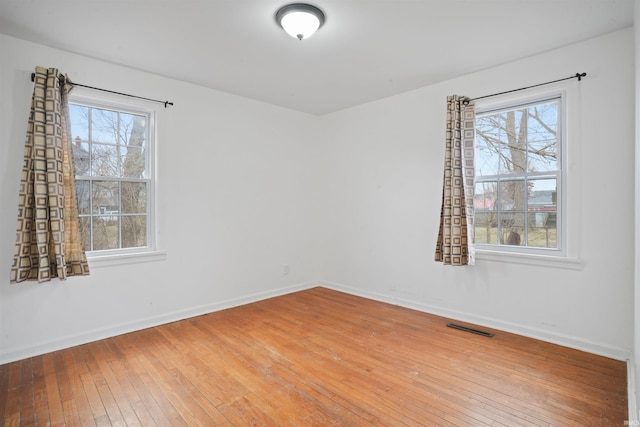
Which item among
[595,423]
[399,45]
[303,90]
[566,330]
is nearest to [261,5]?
[399,45]

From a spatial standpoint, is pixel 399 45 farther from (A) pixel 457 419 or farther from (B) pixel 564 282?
(A) pixel 457 419

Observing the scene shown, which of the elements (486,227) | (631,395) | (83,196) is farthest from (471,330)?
(83,196)

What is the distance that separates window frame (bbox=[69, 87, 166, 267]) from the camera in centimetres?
312

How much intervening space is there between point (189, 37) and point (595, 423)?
151 inches

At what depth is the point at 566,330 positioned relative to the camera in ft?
9.70

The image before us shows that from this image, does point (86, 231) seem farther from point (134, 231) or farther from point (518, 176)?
point (518, 176)

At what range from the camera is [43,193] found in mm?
2703

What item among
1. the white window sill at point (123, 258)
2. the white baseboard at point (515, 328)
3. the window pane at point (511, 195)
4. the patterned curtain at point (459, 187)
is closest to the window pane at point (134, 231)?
the white window sill at point (123, 258)

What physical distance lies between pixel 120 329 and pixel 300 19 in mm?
3225

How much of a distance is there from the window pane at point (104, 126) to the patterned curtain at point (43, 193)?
0.40 metres

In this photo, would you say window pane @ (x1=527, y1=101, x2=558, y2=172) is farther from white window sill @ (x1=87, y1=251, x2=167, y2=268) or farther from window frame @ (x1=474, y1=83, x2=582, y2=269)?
white window sill @ (x1=87, y1=251, x2=167, y2=268)

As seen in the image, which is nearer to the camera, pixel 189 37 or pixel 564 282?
pixel 189 37

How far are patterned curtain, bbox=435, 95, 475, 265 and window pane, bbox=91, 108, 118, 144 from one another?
11.2 feet

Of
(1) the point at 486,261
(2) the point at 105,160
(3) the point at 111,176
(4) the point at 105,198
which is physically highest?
(2) the point at 105,160
